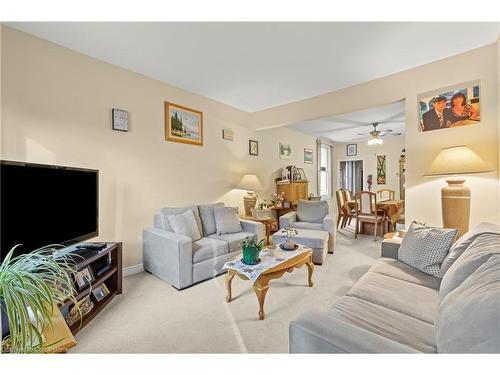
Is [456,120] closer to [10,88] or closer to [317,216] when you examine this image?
[317,216]

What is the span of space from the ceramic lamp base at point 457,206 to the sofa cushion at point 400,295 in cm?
111

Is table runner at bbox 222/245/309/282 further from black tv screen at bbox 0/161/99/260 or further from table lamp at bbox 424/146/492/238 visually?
table lamp at bbox 424/146/492/238

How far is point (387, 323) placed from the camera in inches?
47.4

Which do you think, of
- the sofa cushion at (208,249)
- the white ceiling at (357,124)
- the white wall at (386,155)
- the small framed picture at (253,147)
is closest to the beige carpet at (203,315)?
the sofa cushion at (208,249)

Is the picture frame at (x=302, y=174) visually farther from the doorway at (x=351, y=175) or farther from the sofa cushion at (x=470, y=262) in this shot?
the sofa cushion at (x=470, y=262)

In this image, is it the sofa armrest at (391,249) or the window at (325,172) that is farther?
the window at (325,172)

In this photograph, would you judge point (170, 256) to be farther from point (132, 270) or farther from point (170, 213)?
point (132, 270)

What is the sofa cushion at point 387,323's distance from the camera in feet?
3.57

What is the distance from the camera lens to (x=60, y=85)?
2.34 meters

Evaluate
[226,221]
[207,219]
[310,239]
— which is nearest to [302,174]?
[310,239]

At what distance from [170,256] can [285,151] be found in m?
3.99
